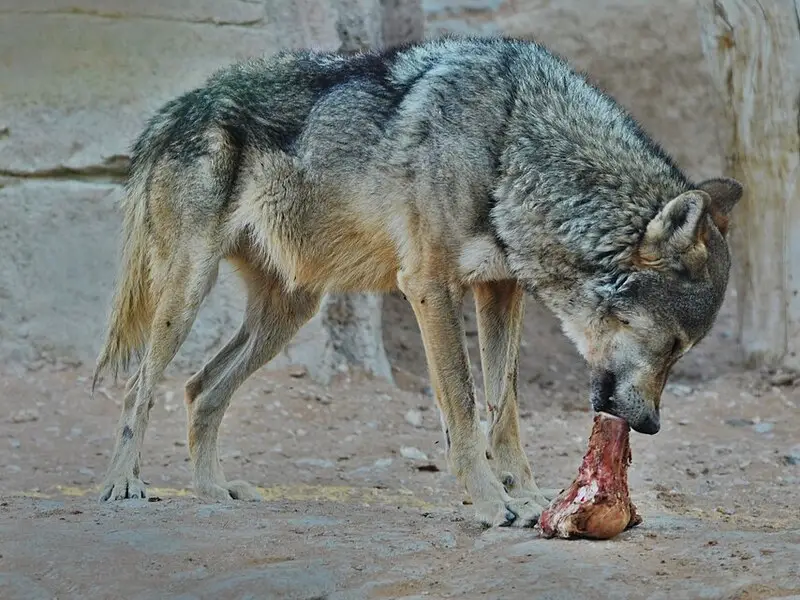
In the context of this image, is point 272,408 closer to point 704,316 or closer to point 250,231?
point 250,231

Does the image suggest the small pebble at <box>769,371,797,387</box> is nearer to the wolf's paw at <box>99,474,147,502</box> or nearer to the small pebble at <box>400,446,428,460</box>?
the small pebble at <box>400,446,428,460</box>

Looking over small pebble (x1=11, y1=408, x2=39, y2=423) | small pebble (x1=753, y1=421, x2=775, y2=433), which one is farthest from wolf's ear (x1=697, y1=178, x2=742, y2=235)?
small pebble (x1=11, y1=408, x2=39, y2=423)

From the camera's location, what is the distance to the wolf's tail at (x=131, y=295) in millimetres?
5305

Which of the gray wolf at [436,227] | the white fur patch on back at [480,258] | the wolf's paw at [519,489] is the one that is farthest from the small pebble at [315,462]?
the white fur patch on back at [480,258]

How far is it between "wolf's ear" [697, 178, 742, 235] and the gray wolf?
1 centimetres

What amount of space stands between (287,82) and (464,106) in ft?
3.18

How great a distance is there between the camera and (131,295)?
5.34 m

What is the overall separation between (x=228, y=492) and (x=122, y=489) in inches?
18.7

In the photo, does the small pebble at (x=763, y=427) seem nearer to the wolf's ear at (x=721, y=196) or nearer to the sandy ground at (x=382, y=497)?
the sandy ground at (x=382, y=497)

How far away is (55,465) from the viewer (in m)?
5.93

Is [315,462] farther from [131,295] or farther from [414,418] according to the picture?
[131,295]

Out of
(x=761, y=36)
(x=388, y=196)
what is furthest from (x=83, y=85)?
(x=761, y=36)

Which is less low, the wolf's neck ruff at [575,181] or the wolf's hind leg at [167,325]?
the wolf's neck ruff at [575,181]

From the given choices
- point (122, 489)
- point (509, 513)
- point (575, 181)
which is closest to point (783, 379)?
point (575, 181)
